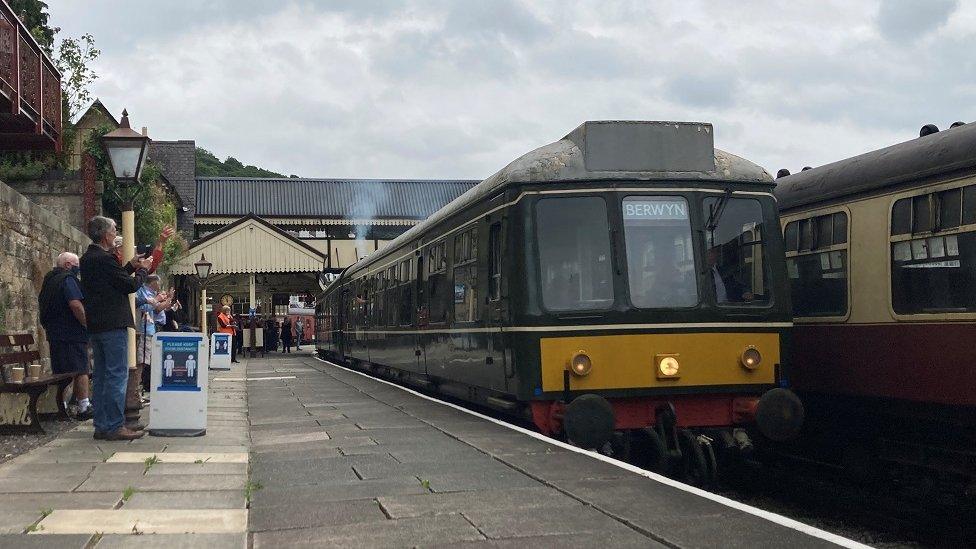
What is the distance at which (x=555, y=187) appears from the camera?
A: 30.3 feet

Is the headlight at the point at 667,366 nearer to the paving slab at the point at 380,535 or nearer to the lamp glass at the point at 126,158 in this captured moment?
the paving slab at the point at 380,535

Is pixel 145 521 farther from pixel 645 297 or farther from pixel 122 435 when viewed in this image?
pixel 645 297

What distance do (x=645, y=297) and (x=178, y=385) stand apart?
4.36 meters

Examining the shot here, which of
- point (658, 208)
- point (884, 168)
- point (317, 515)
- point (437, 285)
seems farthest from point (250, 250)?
point (317, 515)

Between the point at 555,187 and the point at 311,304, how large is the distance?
177ft

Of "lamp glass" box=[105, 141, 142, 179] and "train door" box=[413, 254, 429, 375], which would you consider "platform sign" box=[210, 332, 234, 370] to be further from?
"lamp glass" box=[105, 141, 142, 179]

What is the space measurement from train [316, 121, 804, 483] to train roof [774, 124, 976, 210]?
0.87 meters

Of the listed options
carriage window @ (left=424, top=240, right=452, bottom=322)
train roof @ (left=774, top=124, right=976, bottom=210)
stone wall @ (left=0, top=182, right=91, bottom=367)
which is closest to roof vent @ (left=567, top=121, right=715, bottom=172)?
train roof @ (left=774, top=124, right=976, bottom=210)

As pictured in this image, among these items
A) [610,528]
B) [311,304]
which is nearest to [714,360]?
[610,528]

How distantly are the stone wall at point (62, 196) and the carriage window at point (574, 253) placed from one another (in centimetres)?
1183

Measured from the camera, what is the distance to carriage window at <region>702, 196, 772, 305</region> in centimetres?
922

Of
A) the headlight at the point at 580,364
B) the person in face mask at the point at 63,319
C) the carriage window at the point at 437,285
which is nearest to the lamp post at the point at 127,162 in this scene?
the person in face mask at the point at 63,319

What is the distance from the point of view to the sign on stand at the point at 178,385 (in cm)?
1000

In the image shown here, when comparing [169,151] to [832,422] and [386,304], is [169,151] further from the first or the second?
[832,422]
